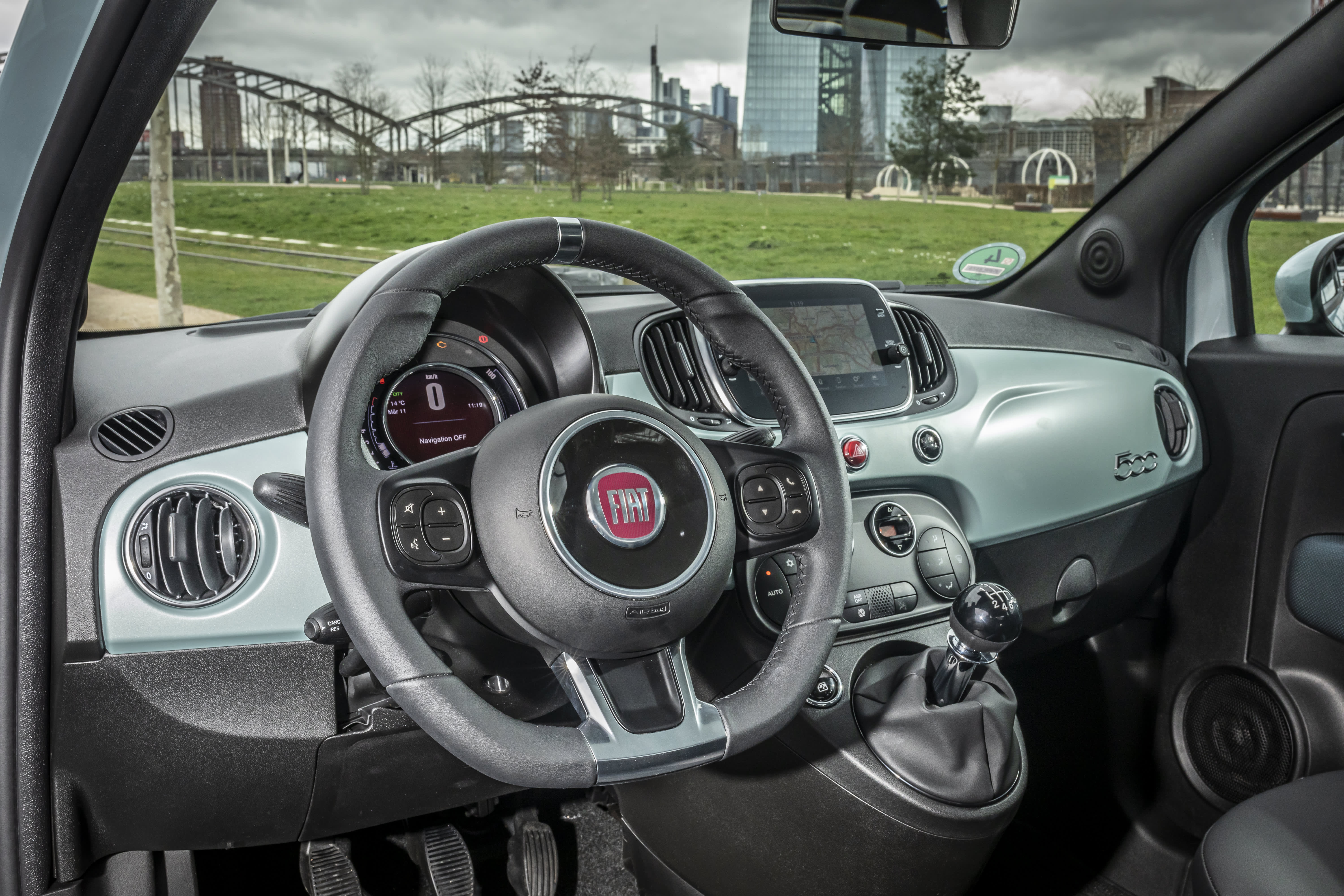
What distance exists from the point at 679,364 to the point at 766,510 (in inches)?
23.9

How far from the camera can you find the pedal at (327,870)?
194cm

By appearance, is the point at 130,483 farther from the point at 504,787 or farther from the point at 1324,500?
the point at 1324,500

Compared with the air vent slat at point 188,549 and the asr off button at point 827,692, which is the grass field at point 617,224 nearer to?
the air vent slat at point 188,549

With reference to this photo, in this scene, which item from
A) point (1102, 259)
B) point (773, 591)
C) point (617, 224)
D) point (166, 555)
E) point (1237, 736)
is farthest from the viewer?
point (1102, 259)

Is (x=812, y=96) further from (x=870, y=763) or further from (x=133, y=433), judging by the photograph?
(x=133, y=433)

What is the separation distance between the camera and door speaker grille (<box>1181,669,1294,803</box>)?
209 centimetres

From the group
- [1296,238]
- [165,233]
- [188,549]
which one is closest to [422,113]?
[165,233]

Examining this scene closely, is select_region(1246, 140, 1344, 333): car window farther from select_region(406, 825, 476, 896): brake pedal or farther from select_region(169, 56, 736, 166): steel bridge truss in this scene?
select_region(406, 825, 476, 896): brake pedal

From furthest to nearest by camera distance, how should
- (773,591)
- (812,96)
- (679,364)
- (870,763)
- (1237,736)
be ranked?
(812,96)
(1237,736)
(679,364)
(773,591)
(870,763)

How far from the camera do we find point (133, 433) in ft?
4.67

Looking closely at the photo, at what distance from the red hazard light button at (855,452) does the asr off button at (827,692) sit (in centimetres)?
39

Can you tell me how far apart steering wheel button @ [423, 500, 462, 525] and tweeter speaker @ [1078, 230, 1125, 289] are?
75.7 inches

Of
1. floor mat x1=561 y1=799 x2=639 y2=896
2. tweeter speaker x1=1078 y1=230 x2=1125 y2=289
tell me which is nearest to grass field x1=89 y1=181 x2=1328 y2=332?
tweeter speaker x1=1078 y1=230 x2=1125 y2=289

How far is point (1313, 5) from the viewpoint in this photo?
74.4 inches
